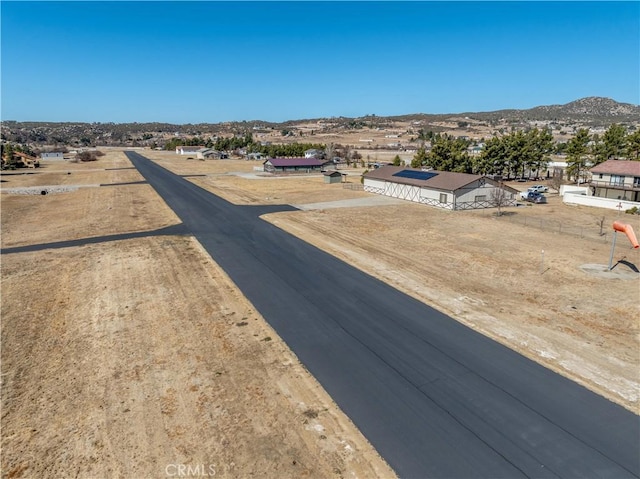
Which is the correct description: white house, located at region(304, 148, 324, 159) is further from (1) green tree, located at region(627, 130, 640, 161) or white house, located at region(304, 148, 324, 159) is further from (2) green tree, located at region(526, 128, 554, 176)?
(1) green tree, located at region(627, 130, 640, 161)

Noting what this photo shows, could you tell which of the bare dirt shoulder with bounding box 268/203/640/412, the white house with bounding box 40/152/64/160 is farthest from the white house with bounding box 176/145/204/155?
the bare dirt shoulder with bounding box 268/203/640/412

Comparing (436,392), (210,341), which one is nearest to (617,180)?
(436,392)

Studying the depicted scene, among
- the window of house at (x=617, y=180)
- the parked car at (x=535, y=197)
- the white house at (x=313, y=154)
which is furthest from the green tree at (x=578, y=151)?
the white house at (x=313, y=154)

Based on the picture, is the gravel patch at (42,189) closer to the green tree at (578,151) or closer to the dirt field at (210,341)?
the dirt field at (210,341)

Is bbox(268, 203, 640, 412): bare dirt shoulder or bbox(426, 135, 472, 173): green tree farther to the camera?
bbox(426, 135, 472, 173): green tree

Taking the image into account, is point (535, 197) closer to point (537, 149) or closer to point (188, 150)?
point (537, 149)

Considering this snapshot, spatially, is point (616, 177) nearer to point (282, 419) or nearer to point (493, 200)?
point (493, 200)

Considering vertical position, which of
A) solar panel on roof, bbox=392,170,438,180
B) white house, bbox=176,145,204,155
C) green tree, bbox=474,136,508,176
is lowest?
solar panel on roof, bbox=392,170,438,180
